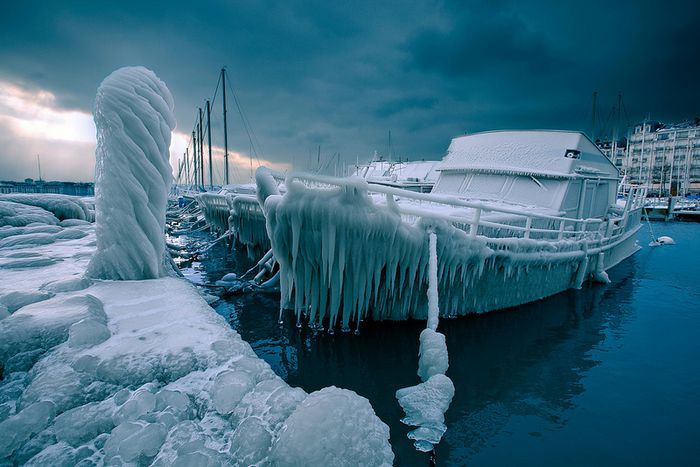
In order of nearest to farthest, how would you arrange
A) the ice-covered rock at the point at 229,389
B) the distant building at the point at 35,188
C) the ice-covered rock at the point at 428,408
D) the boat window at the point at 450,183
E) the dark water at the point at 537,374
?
the ice-covered rock at the point at 229,389 < the ice-covered rock at the point at 428,408 < the dark water at the point at 537,374 < the boat window at the point at 450,183 < the distant building at the point at 35,188

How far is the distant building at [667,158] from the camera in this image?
6209 centimetres

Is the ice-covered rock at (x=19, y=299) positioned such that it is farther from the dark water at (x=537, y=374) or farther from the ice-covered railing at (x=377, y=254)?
the dark water at (x=537, y=374)

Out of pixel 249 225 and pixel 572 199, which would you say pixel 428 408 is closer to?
pixel 572 199

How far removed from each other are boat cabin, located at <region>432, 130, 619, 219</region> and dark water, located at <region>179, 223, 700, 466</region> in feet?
11.3

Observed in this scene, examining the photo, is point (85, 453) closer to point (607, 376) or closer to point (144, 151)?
point (144, 151)

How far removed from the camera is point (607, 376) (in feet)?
17.8

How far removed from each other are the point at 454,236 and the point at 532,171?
6.31m

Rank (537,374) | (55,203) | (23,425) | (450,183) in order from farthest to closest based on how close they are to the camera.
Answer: (450,183)
(55,203)
(537,374)
(23,425)

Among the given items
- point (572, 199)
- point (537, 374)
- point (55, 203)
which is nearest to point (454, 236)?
point (537, 374)

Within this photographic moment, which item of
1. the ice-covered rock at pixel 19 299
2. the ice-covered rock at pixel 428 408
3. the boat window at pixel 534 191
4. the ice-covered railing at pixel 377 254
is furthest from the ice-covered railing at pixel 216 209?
the ice-covered rock at pixel 428 408

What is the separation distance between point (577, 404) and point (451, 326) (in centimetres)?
259

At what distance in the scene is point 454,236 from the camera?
Answer: 5980mm

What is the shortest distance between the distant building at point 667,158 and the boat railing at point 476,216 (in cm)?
6682

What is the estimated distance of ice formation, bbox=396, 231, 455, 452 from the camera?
11.3 feet
